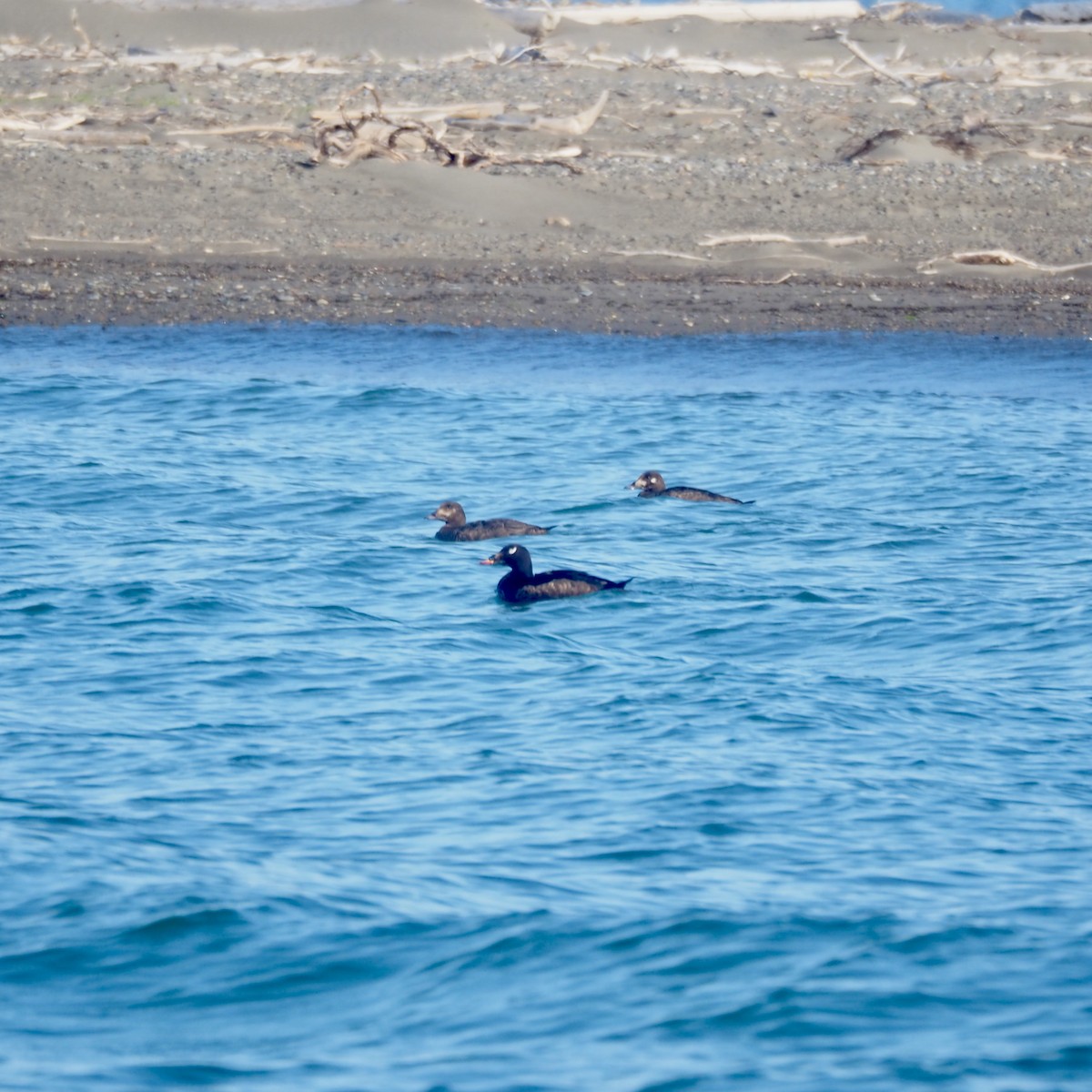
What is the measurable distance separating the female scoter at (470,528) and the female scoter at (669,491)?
0.92 m

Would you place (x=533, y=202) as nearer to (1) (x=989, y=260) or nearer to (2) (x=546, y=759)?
(1) (x=989, y=260)

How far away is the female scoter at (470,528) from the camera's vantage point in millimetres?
12648

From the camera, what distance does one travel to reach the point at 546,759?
8555mm

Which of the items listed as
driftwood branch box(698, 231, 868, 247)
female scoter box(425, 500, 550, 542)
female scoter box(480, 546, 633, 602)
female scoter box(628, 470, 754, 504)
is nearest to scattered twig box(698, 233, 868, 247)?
driftwood branch box(698, 231, 868, 247)

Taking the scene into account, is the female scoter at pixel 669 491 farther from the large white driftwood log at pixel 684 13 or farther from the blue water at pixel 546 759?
the large white driftwood log at pixel 684 13

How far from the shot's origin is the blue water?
6.21 meters

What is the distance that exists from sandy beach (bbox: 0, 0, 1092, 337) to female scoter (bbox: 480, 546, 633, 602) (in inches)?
321

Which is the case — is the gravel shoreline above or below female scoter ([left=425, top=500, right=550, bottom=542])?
above

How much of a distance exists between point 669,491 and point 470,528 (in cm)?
166

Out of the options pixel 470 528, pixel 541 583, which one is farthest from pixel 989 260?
pixel 541 583

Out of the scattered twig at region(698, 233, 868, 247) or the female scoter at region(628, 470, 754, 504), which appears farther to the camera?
the scattered twig at region(698, 233, 868, 247)

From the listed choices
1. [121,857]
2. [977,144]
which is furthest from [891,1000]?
[977,144]

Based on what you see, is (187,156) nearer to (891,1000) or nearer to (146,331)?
(146,331)

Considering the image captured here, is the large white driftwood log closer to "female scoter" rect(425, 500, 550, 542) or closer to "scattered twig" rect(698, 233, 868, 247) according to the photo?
"scattered twig" rect(698, 233, 868, 247)
